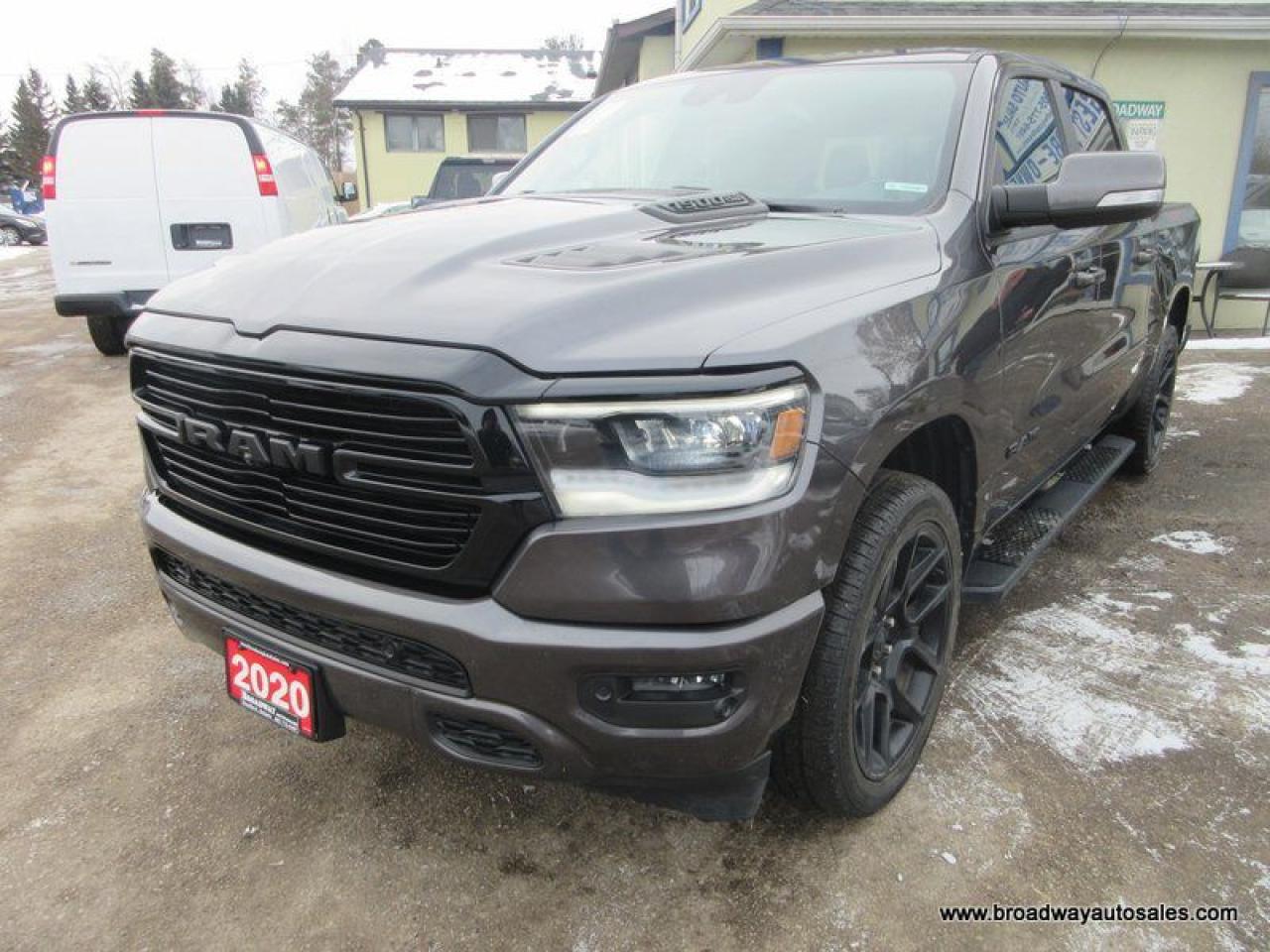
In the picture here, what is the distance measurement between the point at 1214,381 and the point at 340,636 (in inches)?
299

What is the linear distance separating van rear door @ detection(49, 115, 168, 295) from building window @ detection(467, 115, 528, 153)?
2232 centimetres

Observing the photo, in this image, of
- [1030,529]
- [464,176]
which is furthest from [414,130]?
[1030,529]

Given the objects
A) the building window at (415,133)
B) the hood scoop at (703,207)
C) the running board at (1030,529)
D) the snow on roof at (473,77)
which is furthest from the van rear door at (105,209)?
the building window at (415,133)

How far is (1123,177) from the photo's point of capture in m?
2.42

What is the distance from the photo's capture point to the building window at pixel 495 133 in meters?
28.5

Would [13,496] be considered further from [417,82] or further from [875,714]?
[417,82]

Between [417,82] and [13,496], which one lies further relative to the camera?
[417,82]

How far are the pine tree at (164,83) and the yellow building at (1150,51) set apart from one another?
2378 inches

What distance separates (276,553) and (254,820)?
82 centimetres

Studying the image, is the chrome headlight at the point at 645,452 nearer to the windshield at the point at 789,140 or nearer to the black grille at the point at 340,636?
the black grille at the point at 340,636

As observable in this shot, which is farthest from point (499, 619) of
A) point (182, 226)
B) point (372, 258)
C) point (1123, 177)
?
point (182, 226)

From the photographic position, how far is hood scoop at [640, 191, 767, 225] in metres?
2.34

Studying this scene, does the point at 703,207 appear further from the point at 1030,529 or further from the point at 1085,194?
the point at 1030,529

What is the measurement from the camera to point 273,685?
196 centimetres
